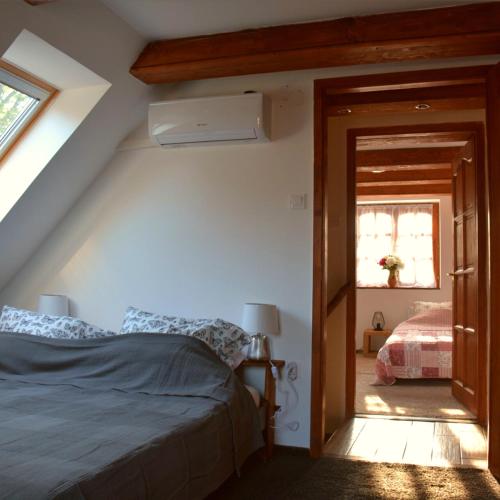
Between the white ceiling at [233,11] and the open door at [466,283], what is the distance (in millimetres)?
1825

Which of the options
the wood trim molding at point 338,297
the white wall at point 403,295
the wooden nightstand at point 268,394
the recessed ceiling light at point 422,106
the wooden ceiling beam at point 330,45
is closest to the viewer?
the wooden ceiling beam at point 330,45

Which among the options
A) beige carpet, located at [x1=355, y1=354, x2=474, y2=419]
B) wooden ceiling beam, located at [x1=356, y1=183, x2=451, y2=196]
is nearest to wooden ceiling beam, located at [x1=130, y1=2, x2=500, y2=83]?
beige carpet, located at [x1=355, y1=354, x2=474, y2=419]

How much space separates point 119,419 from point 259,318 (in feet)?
4.05

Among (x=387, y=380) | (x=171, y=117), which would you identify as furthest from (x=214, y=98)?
(x=387, y=380)

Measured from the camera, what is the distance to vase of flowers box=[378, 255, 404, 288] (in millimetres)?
8641

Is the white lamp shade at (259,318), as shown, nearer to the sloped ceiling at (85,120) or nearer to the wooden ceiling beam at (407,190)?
the sloped ceiling at (85,120)

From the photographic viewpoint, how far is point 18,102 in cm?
367

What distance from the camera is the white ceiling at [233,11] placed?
3.17 metres

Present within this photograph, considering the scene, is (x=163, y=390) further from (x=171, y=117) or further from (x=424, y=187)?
(x=424, y=187)

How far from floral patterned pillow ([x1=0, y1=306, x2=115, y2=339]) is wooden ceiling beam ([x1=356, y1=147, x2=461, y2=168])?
346 centimetres

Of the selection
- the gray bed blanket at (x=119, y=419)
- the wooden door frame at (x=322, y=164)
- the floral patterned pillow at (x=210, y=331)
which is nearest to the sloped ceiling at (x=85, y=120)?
the gray bed blanket at (x=119, y=419)

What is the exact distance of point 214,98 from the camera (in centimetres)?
376

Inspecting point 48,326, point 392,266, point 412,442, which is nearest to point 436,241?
point 392,266

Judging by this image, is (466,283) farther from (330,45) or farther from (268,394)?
(330,45)
